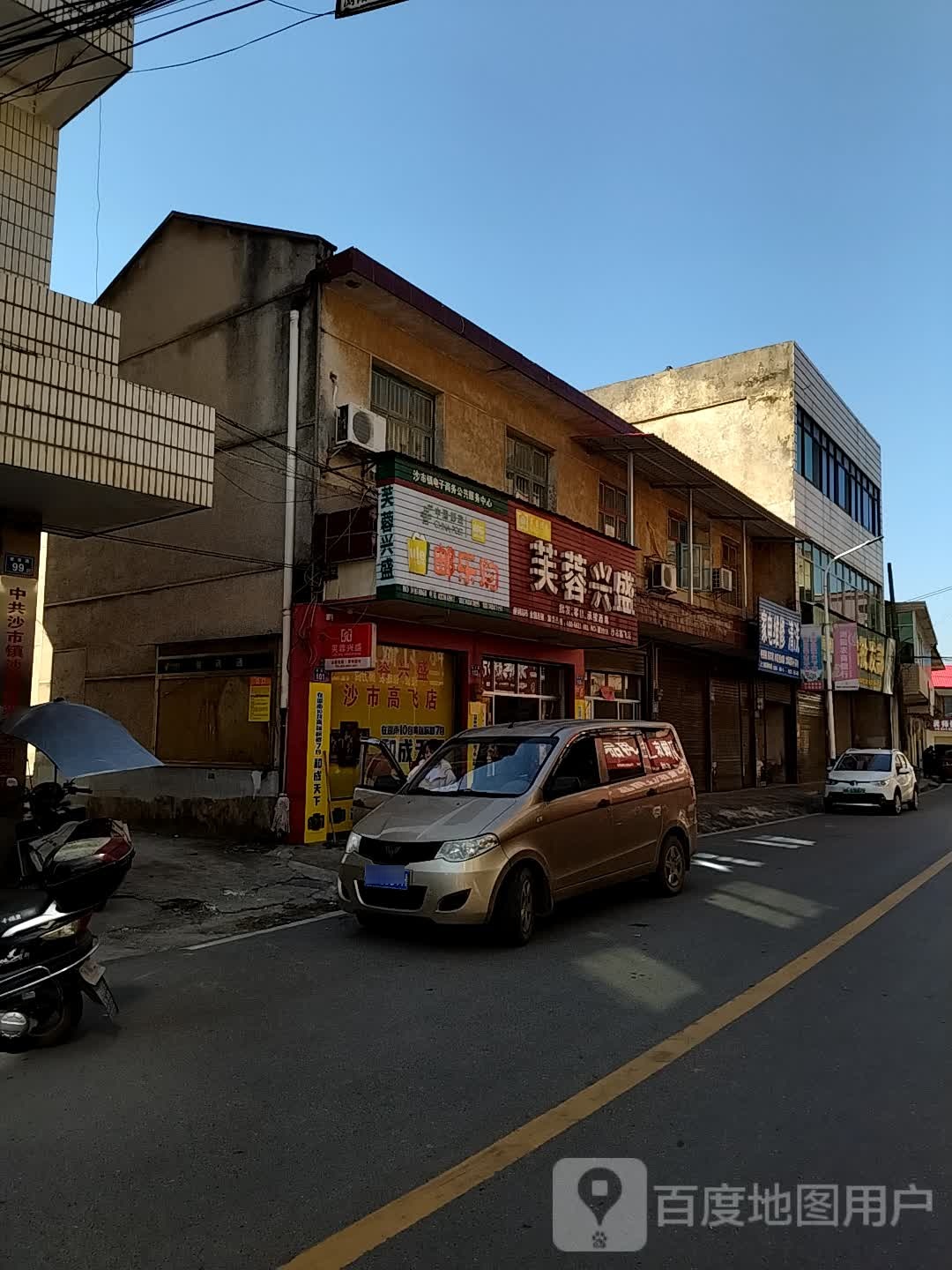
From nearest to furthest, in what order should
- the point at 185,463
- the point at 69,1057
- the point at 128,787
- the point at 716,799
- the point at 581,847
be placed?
1. the point at 69,1057
2. the point at 581,847
3. the point at 185,463
4. the point at 128,787
5. the point at 716,799

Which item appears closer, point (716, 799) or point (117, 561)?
point (117, 561)

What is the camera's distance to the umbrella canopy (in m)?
6.82

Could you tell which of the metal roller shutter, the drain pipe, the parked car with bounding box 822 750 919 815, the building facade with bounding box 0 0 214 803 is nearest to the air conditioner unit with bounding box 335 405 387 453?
the drain pipe

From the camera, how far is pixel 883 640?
3991 centimetres

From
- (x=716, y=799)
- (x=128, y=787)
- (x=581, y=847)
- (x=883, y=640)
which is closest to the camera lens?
(x=581, y=847)

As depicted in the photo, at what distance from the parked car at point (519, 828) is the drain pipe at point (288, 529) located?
4.56 m

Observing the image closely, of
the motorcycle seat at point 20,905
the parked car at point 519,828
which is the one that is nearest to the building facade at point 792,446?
the parked car at point 519,828

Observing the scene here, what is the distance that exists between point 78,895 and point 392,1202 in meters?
2.65

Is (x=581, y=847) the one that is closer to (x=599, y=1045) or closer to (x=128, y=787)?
(x=599, y=1045)

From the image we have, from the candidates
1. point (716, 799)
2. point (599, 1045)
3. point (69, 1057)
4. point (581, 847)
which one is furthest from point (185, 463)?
point (716, 799)

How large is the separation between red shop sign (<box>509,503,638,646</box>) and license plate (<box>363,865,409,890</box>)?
7.89 metres

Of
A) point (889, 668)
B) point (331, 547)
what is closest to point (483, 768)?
point (331, 547)

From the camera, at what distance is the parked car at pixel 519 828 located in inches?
278

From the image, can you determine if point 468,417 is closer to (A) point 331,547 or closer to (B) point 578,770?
(A) point 331,547
